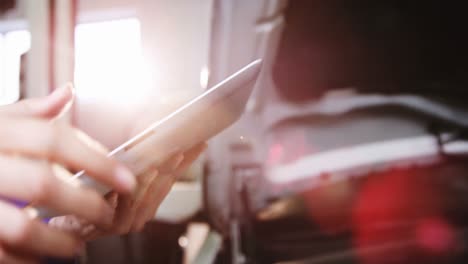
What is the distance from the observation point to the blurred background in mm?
1337

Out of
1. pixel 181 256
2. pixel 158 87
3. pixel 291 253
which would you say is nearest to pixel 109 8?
pixel 158 87

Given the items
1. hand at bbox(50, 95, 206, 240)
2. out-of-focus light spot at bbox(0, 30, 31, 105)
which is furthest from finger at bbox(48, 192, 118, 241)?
out-of-focus light spot at bbox(0, 30, 31, 105)

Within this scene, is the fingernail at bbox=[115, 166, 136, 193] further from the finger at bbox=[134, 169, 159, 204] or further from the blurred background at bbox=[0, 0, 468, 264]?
the blurred background at bbox=[0, 0, 468, 264]

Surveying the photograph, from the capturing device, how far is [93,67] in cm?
146

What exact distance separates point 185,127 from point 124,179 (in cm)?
12

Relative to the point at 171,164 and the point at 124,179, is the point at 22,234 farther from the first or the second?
the point at 171,164

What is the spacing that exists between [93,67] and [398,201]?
1.09m

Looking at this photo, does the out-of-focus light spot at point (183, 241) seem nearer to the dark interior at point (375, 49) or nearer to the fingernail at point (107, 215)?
the dark interior at point (375, 49)

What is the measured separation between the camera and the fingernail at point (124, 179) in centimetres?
34

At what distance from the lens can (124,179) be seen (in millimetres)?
340

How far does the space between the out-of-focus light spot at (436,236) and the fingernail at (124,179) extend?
3.46 feet

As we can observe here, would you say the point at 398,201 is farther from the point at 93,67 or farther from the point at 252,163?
the point at 93,67

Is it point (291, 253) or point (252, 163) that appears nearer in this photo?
point (291, 253)

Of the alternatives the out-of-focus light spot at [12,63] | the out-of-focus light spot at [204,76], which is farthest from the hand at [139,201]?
the out-of-focus light spot at [204,76]
